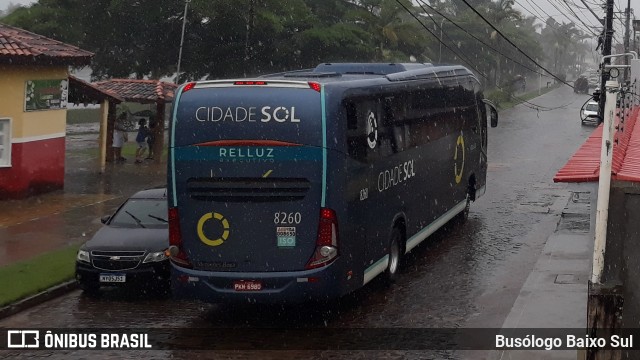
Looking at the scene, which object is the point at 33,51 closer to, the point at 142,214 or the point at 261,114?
the point at 142,214

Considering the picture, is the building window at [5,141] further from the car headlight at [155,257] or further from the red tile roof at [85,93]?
the car headlight at [155,257]

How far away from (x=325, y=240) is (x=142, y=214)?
4780mm

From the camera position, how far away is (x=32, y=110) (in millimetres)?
24312

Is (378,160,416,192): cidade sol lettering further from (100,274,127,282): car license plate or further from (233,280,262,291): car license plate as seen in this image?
(100,274,127,282): car license plate

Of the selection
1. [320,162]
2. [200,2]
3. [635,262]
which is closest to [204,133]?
[320,162]

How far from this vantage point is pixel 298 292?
12062 mm

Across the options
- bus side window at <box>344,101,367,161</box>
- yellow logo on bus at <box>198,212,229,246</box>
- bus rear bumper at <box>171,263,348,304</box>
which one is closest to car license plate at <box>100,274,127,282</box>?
bus rear bumper at <box>171,263,348,304</box>

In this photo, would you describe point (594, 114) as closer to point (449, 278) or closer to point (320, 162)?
point (449, 278)

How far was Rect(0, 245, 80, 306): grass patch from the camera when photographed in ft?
45.5

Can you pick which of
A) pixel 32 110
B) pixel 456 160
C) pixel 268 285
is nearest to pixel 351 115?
pixel 268 285

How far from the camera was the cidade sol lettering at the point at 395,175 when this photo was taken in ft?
46.4

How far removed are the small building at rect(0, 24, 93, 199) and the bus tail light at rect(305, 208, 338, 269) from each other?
13.4 m

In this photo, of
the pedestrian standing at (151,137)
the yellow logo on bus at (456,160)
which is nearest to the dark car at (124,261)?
the yellow logo on bus at (456,160)

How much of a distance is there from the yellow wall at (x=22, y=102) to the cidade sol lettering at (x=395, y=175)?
39.6 feet
